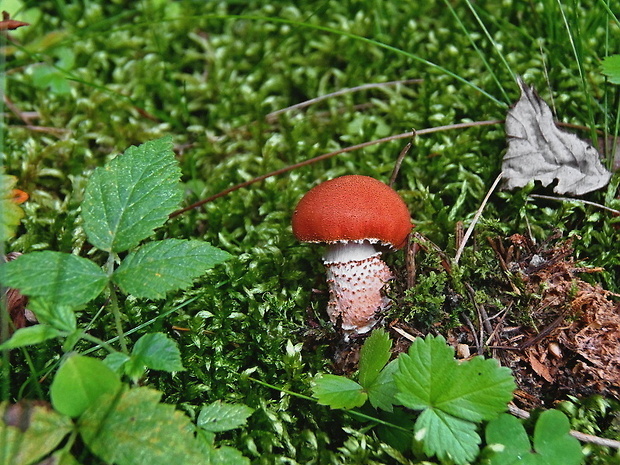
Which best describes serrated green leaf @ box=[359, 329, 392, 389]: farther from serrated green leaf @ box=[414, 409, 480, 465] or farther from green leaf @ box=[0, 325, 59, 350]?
A: green leaf @ box=[0, 325, 59, 350]

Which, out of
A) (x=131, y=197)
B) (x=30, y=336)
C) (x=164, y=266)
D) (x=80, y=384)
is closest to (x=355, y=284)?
(x=164, y=266)

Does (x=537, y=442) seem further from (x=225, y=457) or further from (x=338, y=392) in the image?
(x=225, y=457)

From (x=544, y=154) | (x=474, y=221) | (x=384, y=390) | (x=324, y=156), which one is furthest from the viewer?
(x=324, y=156)

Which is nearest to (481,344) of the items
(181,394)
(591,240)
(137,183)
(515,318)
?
(515,318)

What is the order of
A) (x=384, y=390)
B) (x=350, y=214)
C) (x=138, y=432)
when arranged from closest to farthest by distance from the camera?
(x=138, y=432), (x=384, y=390), (x=350, y=214)

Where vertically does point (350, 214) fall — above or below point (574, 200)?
above

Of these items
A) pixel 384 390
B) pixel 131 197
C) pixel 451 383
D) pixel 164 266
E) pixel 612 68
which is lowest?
pixel 384 390
